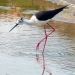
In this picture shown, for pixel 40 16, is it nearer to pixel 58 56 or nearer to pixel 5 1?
pixel 58 56

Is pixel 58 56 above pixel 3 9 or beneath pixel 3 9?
above

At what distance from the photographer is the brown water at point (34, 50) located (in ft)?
28.6

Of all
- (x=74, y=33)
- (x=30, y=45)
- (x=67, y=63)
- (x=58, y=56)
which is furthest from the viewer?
(x=74, y=33)

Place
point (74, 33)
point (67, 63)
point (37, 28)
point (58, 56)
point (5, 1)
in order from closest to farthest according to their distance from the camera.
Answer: point (67, 63)
point (58, 56)
point (74, 33)
point (37, 28)
point (5, 1)

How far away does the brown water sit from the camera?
343 inches

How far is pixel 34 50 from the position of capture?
418 inches

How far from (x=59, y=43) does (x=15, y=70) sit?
3.24 m

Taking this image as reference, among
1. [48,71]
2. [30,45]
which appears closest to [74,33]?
[30,45]

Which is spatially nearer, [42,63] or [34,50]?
[42,63]

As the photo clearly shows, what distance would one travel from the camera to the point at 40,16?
1040 centimetres

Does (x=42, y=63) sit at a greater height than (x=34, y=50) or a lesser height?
greater

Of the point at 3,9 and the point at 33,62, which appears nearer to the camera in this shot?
the point at 33,62

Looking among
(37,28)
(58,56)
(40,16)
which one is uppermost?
(40,16)

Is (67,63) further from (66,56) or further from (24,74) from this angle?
(24,74)
